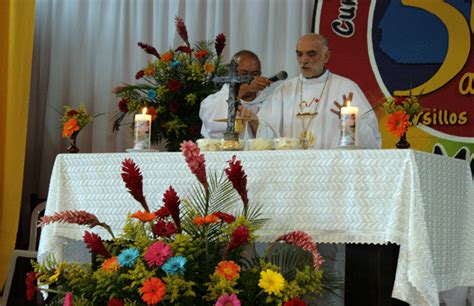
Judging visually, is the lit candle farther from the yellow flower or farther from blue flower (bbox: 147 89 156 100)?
blue flower (bbox: 147 89 156 100)

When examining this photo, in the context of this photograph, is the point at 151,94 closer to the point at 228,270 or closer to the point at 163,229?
the point at 163,229

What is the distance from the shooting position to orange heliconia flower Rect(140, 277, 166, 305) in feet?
5.60

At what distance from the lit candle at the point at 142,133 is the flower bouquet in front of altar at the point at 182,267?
0.65 metres

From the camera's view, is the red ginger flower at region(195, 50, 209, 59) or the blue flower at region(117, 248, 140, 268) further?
the red ginger flower at region(195, 50, 209, 59)

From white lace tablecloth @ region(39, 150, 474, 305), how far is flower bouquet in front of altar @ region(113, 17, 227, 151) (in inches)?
52.0

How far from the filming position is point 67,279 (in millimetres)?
2002

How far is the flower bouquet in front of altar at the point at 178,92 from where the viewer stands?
3814 mm

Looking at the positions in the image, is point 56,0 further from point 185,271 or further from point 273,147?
point 185,271

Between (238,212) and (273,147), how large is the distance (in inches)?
11.8

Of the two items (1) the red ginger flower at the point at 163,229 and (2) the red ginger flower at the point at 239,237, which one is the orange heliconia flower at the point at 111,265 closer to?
(1) the red ginger flower at the point at 163,229

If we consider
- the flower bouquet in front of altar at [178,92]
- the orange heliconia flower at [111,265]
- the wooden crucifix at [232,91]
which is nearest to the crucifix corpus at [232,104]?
the wooden crucifix at [232,91]

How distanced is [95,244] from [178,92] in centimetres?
199

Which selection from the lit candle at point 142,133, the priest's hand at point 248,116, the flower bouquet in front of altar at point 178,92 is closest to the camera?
the lit candle at point 142,133

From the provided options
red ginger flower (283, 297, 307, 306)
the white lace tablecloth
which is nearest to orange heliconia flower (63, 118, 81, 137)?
the white lace tablecloth
